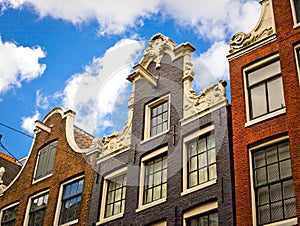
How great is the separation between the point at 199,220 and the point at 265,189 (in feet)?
8.16

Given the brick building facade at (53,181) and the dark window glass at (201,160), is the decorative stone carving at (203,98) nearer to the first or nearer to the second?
the dark window glass at (201,160)

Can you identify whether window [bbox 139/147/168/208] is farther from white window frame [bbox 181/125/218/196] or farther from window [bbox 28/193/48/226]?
window [bbox 28/193/48/226]

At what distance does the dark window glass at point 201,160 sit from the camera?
631 inches

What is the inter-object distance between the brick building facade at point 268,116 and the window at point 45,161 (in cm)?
967


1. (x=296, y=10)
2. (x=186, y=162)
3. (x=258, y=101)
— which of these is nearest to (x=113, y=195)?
(x=186, y=162)

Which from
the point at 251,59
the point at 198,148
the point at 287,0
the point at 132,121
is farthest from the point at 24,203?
the point at 287,0

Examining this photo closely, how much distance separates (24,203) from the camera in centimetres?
2222

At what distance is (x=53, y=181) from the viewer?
70.2 feet

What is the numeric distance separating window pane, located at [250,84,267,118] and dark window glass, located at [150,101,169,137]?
3.76 metres

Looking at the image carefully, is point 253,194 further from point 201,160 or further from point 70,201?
point 70,201

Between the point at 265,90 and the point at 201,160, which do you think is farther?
the point at 201,160

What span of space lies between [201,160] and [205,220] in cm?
208

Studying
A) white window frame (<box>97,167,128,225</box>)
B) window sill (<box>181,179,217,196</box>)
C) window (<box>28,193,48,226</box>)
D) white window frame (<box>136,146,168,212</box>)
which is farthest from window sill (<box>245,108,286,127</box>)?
window (<box>28,193,48,226</box>)

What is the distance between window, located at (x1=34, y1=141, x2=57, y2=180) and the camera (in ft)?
74.0
